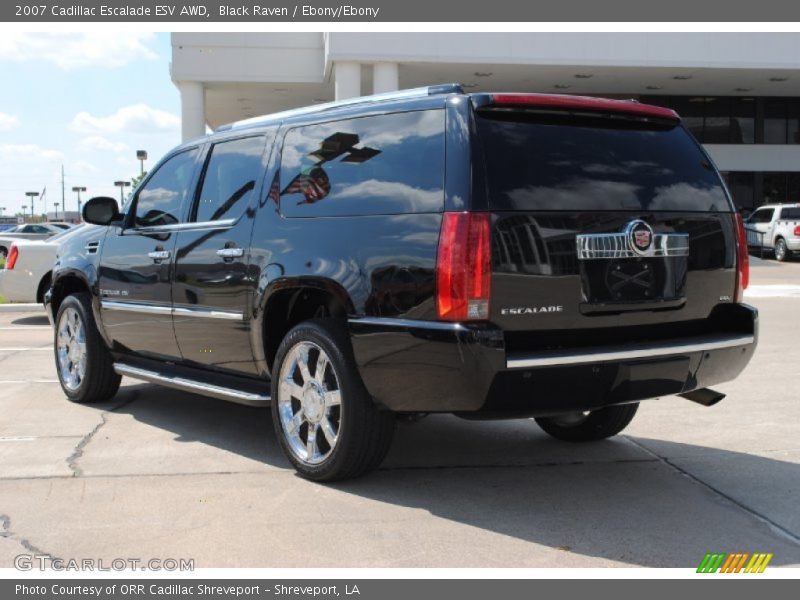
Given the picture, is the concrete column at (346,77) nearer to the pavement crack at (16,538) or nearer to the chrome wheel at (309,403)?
the chrome wheel at (309,403)

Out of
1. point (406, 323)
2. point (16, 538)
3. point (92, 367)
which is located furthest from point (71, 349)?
point (406, 323)

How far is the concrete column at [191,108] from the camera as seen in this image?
30.4 metres

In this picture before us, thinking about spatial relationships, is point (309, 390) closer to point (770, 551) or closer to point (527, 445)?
point (527, 445)

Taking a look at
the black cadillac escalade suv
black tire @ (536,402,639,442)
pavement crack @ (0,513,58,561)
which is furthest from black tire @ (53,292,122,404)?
black tire @ (536,402,639,442)

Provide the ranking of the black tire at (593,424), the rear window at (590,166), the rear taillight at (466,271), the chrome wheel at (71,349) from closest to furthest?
the rear taillight at (466,271), the rear window at (590,166), the black tire at (593,424), the chrome wheel at (71,349)

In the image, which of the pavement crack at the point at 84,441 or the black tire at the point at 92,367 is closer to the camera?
the pavement crack at the point at 84,441

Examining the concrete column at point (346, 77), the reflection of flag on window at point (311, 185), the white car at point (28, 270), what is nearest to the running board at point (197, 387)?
the reflection of flag on window at point (311, 185)

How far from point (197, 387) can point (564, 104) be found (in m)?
2.82

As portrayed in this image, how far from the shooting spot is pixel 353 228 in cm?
466

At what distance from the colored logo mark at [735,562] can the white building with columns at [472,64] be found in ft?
76.7

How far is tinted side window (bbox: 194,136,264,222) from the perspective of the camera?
18.4ft
